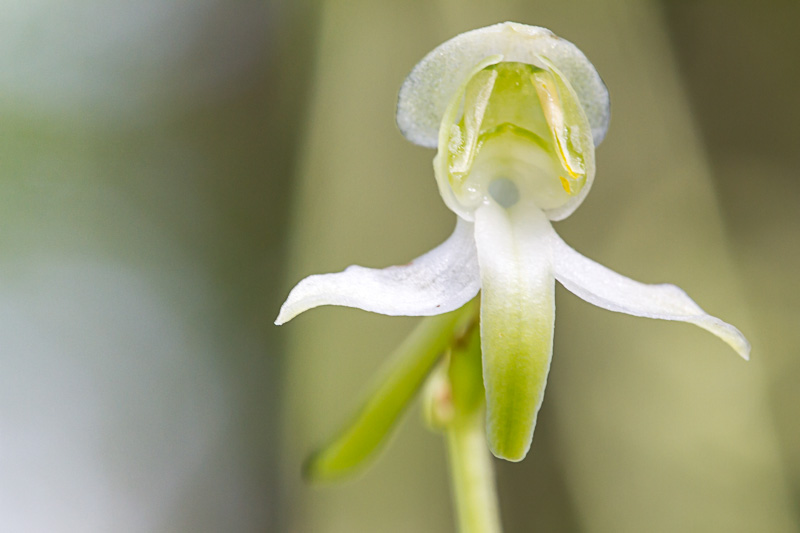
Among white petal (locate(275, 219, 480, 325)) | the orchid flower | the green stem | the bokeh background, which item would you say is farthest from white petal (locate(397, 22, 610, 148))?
the bokeh background

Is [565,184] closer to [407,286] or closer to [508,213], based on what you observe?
[508,213]

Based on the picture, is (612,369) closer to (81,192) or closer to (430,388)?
(430,388)

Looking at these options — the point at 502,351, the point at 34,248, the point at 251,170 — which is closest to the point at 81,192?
the point at 34,248

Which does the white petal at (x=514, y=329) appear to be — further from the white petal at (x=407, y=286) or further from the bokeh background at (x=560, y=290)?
the bokeh background at (x=560, y=290)

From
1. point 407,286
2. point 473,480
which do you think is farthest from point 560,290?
point 407,286

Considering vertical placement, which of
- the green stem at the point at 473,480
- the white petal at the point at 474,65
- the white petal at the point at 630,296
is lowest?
the green stem at the point at 473,480

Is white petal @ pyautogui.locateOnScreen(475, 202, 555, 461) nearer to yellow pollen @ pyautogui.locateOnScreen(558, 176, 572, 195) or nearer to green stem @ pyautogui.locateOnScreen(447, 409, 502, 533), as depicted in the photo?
yellow pollen @ pyautogui.locateOnScreen(558, 176, 572, 195)

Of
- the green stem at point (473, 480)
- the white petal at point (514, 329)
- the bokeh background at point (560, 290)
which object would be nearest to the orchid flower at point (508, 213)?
the white petal at point (514, 329)
